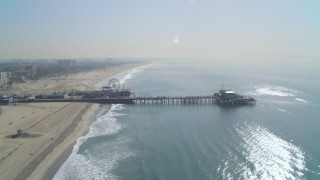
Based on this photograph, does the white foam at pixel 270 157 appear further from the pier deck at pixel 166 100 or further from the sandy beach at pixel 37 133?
the pier deck at pixel 166 100

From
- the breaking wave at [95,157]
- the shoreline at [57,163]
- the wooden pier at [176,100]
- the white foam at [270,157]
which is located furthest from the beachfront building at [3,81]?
the white foam at [270,157]

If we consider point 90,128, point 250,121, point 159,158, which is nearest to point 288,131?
point 250,121

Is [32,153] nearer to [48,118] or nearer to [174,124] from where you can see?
[48,118]

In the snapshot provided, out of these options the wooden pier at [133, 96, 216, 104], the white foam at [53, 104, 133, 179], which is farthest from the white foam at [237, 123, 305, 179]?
the wooden pier at [133, 96, 216, 104]

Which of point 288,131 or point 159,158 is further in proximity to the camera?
point 288,131

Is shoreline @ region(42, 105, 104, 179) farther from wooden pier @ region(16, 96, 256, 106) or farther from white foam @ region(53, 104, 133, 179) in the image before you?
wooden pier @ region(16, 96, 256, 106)

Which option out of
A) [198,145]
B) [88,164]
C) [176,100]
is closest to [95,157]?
[88,164]

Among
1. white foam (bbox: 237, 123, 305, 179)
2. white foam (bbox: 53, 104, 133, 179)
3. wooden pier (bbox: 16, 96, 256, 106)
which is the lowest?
white foam (bbox: 53, 104, 133, 179)
